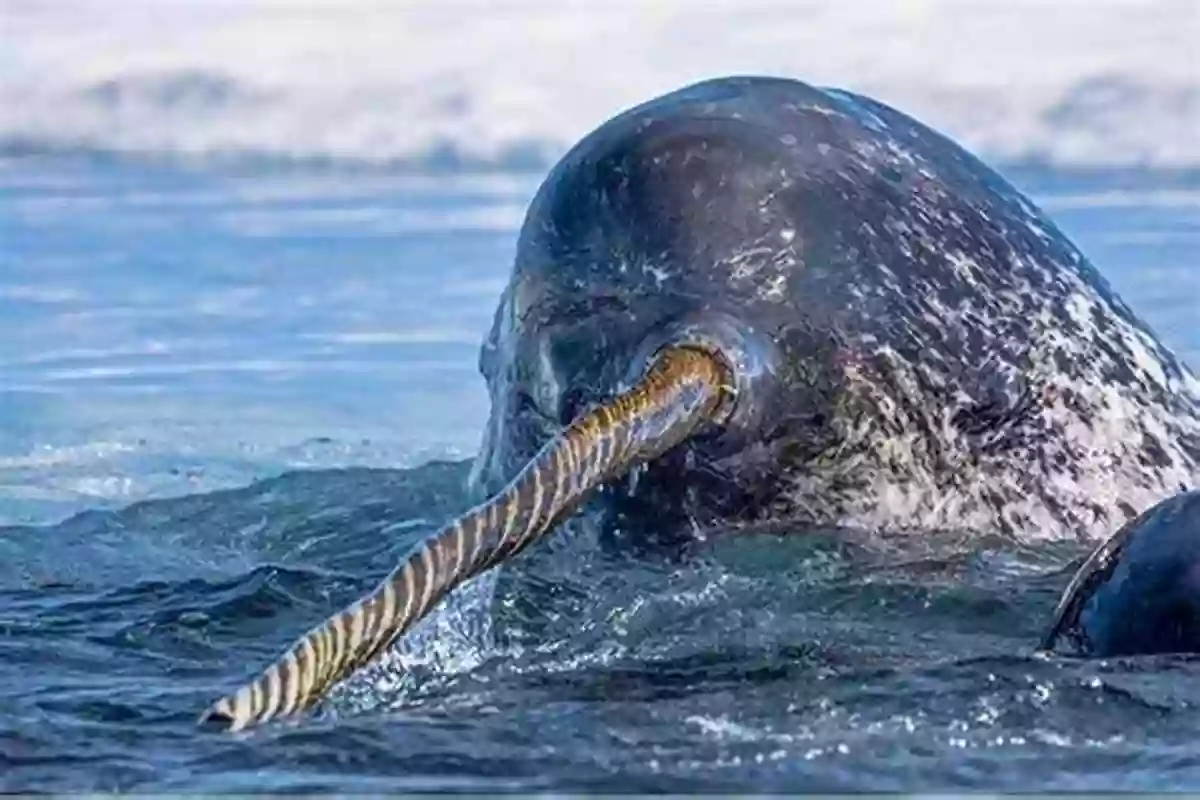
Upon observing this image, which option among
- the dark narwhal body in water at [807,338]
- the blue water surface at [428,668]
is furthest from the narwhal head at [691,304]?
the blue water surface at [428,668]

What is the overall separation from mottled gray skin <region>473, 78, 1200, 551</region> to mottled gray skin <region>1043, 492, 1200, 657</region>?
3.63ft

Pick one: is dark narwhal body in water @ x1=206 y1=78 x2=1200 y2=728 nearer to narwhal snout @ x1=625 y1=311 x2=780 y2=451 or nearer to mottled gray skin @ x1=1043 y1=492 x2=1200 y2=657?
narwhal snout @ x1=625 y1=311 x2=780 y2=451

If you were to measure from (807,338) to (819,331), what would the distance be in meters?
0.04

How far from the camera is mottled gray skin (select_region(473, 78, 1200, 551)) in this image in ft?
25.4

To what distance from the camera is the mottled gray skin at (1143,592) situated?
6.54 m

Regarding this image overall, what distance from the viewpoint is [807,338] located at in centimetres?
773

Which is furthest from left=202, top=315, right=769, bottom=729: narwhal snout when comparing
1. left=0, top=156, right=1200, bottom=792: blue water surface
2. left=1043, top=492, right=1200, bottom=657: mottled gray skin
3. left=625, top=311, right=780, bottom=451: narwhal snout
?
left=1043, top=492, right=1200, bottom=657: mottled gray skin

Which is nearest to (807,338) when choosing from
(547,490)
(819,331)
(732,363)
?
(819,331)

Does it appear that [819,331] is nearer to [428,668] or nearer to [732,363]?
[732,363]

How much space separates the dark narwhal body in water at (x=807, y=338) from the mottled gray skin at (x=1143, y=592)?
1112 millimetres

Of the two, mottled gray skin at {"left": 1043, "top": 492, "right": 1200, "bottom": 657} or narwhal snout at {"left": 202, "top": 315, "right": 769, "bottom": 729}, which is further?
mottled gray skin at {"left": 1043, "top": 492, "right": 1200, "bottom": 657}

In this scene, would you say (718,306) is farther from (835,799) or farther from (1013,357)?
(835,799)

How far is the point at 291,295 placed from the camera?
1614cm

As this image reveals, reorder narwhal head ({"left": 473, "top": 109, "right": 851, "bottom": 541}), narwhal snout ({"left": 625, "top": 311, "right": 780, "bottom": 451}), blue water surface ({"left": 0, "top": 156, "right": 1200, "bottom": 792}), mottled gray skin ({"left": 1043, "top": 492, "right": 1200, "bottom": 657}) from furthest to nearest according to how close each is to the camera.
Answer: narwhal head ({"left": 473, "top": 109, "right": 851, "bottom": 541})
narwhal snout ({"left": 625, "top": 311, "right": 780, "bottom": 451})
mottled gray skin ({"left": 1043, "top": 492, "right": 1200, "bottom": 657})
blue water surface ({"left": 0, "top": 156, "right": 1200, "bottom": 792})
